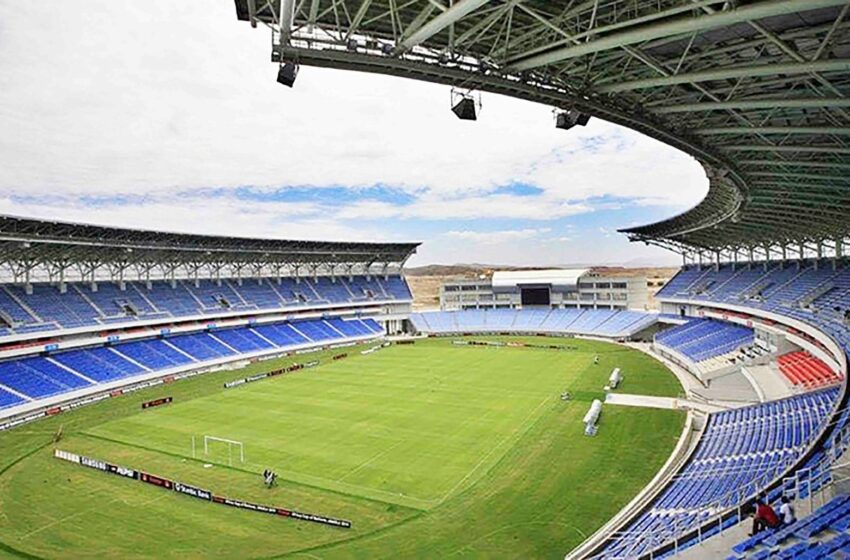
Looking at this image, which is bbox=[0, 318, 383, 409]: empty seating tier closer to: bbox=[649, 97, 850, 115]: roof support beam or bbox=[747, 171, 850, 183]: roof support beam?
bbox=[649, 97, 850, 115]: roof support beam

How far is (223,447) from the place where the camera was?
1262 inches

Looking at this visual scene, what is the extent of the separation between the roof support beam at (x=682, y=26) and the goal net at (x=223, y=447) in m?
24.8

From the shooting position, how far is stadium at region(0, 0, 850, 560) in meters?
12.9

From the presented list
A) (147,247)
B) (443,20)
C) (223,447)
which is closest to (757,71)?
(443,20)

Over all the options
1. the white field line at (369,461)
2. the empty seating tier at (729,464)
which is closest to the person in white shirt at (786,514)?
the empty seating tier at (729,464)

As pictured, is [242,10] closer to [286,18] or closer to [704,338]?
[286,18]

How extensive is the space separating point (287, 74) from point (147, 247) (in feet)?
162

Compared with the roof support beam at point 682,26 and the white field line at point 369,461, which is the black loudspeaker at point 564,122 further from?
the white field line at point 369,461

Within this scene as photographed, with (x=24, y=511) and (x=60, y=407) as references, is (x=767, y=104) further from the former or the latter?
(x=60, y=407)

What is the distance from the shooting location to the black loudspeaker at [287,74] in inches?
485

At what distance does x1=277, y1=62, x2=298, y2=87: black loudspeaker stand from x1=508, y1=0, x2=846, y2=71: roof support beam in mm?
5032

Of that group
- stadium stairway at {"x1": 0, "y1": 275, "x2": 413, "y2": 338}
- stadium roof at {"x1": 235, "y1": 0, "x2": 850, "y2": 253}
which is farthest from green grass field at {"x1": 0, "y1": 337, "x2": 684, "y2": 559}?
stadium roof at {"x1": 235, "y1": 0, "x2": 850, "y2": 253}

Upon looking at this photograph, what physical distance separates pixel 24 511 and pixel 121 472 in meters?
4.32

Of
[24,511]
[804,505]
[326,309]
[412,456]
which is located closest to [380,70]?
[804,505]
